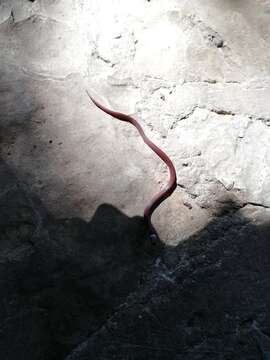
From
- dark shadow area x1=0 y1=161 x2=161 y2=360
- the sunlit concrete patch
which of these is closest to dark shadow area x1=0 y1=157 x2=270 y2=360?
dark shadow area x1=0 y1=161 x2=161 y2=360

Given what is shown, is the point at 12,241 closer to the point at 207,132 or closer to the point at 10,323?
the point at 10,323

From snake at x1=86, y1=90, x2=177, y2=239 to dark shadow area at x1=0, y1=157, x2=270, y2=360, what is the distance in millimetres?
48

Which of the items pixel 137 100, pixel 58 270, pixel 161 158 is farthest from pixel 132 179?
pixel 58 270

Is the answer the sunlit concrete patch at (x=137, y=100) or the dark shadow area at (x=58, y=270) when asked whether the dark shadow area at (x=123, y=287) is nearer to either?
the dark shadow area at (x=58, y=270)

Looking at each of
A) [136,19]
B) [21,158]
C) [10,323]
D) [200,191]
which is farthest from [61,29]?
[10,323]

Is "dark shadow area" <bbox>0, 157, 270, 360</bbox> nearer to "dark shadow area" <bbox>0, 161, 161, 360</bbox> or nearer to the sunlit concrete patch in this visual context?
"dark shadow area" <bbox>0, 161, 161, 360</bbox>

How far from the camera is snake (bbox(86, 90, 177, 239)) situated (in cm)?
260

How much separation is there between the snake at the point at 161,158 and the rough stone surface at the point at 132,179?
33 millimetres

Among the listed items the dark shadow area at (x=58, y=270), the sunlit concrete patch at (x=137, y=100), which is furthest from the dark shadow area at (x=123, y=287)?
the sunlit concrete patch at (x=137, y=100)

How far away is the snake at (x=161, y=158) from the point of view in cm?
260

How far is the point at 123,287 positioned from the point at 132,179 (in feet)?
1.87

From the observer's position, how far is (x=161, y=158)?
2.80m

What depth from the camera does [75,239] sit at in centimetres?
251

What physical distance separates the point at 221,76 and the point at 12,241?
146 cm
